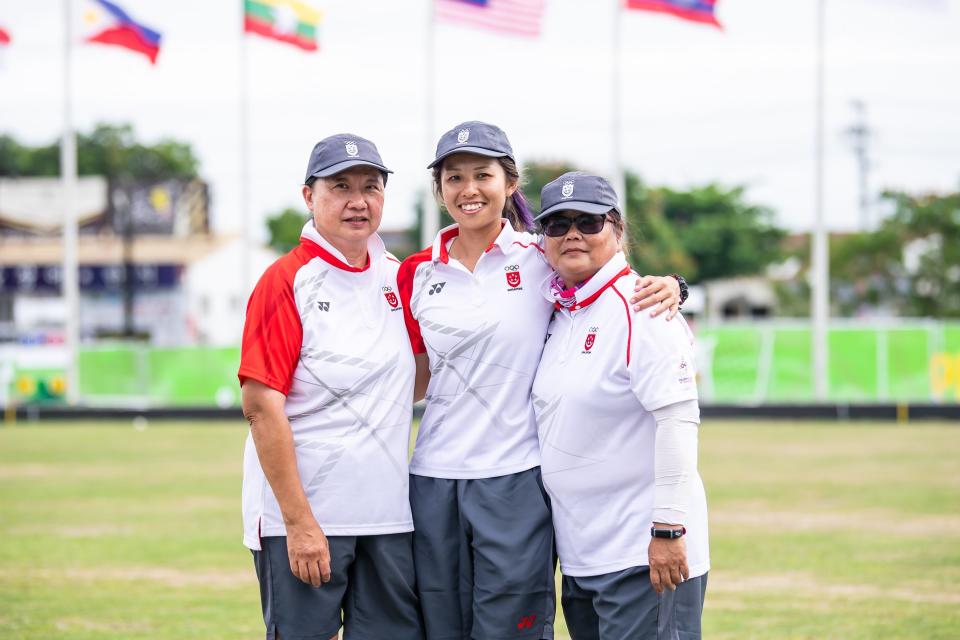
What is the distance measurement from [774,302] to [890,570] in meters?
51.4

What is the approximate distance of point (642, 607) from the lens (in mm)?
4023

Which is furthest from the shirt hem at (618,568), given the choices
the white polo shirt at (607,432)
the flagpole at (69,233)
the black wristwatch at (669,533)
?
the flagpole at (69,233)

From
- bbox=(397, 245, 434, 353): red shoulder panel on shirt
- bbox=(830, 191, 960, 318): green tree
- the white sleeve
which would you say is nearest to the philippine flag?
bbox=(397, 245, 434, 353): red shoulder panel on shirt

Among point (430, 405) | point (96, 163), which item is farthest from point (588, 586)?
point (96, 163)

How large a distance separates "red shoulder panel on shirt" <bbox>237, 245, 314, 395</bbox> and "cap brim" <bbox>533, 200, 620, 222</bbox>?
2.98 ft

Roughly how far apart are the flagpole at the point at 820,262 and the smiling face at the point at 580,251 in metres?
20.0

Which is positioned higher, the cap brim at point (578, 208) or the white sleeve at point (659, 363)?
the cap brim at point (578, 208)

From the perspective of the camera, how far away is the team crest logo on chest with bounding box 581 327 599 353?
4.11 m

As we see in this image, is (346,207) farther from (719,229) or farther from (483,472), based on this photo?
(719,229)

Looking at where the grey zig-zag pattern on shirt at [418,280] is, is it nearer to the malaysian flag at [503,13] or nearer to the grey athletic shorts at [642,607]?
the grey athletic shorts at [642,607]

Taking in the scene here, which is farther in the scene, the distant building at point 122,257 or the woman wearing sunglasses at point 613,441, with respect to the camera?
the distant building at point 122,257

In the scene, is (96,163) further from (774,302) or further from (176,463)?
(176,463)

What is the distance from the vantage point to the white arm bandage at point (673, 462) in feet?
12.8

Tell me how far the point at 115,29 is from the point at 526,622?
63.3ft
